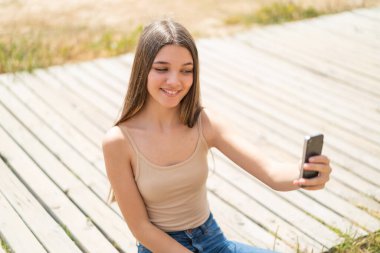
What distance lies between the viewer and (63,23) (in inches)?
352

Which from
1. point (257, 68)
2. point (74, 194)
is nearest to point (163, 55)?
point (74, 194)

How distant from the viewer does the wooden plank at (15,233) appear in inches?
127

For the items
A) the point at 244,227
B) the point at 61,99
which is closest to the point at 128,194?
the point at 244,227

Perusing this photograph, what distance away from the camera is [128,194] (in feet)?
7.88

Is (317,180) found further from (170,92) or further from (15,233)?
(15,233)

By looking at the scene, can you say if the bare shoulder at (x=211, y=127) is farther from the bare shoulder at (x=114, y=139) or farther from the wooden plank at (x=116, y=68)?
the wooden plank at (x=116, y=68)

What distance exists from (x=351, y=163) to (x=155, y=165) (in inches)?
90.6

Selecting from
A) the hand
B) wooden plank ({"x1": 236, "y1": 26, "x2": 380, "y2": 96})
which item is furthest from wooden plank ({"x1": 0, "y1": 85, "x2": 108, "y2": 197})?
wooden plank ({"x1": 236, "y1": 26, "x2": 380, "y2": 96})

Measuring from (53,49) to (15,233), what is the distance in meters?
3.71

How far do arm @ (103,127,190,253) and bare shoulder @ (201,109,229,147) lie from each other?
37cm

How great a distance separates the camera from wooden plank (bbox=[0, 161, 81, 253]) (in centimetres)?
329

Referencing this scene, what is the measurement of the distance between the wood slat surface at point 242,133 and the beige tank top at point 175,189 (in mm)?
892

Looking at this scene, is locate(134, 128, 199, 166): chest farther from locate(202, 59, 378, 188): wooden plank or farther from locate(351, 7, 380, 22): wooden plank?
locate(351, 7, 380, 22): wooden plank

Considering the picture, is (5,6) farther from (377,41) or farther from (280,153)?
(280,153)
